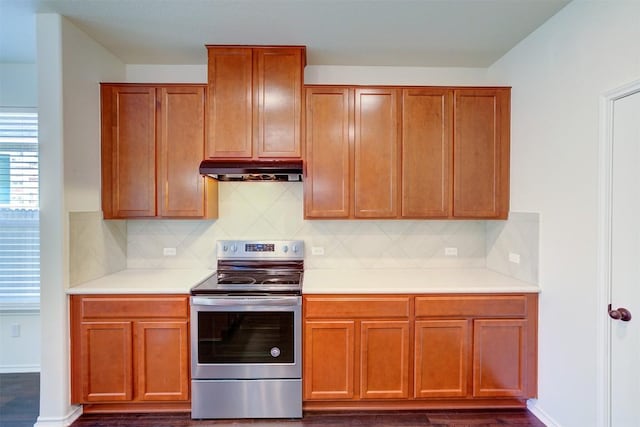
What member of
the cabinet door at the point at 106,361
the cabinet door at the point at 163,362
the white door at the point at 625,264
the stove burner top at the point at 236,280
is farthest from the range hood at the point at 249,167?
the white door at the point at 625,264

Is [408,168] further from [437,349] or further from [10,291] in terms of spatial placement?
[10,291]

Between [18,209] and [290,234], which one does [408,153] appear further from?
[18,209]

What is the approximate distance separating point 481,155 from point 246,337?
2.31 m

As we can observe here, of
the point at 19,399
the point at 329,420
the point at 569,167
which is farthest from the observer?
the point at 19,399

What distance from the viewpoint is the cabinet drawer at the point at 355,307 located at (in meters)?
2.26

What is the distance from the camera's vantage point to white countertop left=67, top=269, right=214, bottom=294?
2.21m

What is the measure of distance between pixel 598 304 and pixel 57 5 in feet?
12.3

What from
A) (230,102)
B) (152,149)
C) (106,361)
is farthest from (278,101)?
(106,361)

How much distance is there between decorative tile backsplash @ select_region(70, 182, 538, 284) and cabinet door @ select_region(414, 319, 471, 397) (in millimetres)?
744

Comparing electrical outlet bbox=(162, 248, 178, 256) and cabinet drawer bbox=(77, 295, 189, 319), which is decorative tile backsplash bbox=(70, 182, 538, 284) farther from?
cabinet drawer bbox=(77, 295, 189, 319)

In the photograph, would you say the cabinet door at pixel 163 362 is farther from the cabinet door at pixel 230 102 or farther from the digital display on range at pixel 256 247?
the cabinet door at pixel 230 102

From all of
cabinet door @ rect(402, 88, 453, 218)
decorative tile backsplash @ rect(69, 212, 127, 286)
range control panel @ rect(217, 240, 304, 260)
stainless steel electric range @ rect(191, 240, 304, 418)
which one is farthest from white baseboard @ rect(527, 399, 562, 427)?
decorative tile backsplash @ rect(69, 212, 127, 286)

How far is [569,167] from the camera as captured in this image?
199 cm

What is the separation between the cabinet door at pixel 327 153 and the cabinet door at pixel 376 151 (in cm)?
9
